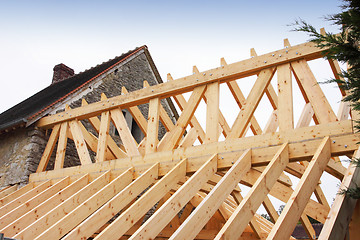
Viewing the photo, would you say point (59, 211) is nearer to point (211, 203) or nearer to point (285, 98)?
point (211, 203)

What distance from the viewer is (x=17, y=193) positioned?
21.4 feet

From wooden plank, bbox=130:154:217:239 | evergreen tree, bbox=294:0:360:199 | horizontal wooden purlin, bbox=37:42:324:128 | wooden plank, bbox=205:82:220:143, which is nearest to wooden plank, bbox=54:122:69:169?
horizontal wooden purlin, bbox=37:42:324:128

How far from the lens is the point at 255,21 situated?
624cm

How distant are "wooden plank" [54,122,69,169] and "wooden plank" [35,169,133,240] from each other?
2037 millimetres

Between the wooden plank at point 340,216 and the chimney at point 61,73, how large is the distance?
13.1 metres

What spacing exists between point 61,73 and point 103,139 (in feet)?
30.3

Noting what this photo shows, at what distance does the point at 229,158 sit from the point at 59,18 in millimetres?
17648

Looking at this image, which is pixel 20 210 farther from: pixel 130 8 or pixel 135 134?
pixel 130 8

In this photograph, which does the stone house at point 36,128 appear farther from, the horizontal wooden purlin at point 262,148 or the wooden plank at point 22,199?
the horizontal wooden purlin at point 262,148

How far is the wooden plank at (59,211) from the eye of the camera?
4378 mm

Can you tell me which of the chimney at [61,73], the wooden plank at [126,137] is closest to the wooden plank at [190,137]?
the wooden plank at [126,137]

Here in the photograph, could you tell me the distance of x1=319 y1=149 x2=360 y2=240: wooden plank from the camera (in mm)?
2613

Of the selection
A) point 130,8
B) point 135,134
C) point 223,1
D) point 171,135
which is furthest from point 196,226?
point 130,8

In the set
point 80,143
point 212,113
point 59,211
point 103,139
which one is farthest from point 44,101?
point 212,113
